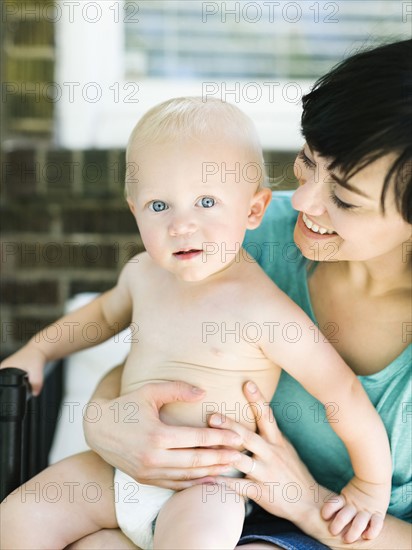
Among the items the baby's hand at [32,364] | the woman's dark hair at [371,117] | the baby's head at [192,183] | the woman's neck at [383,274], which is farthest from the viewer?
the baby's hand at [32,364]

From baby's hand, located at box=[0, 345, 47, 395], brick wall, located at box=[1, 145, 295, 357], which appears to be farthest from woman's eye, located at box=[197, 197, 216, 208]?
brick wall, located at box=[1, 145, 295, 357]

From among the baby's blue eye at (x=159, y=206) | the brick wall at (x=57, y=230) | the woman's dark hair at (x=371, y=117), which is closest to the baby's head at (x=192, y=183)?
the baby's blue eye at (x=159, y=206)

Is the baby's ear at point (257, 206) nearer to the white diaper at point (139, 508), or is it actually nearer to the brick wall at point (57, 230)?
the white diaper at point (139, 508)

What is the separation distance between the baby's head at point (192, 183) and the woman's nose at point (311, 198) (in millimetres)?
96

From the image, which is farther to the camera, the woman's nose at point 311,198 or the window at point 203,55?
the window at point 203,55

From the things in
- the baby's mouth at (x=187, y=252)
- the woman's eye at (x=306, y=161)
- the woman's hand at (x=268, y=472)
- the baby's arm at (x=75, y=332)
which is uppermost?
the woman's eye at (x=306, y=161)

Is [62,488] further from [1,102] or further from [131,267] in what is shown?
[1,102]

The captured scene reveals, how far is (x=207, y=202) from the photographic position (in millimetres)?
1172

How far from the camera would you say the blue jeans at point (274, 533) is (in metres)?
1.16

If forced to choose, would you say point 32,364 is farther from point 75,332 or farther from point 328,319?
point 328,319

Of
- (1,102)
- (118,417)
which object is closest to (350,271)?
(118,417)

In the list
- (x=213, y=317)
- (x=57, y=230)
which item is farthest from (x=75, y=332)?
(x=57, y=230)

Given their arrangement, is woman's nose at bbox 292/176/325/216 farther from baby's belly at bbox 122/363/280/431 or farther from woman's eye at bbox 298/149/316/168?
baby's belly at bbox 122/363/280/431

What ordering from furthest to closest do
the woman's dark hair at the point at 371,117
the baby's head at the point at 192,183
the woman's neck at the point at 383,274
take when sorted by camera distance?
1. the woman's neck at the point at 383,274
2. the baby's head at the point at 192,183
3. the woman's dark hair at the point at 371,117
